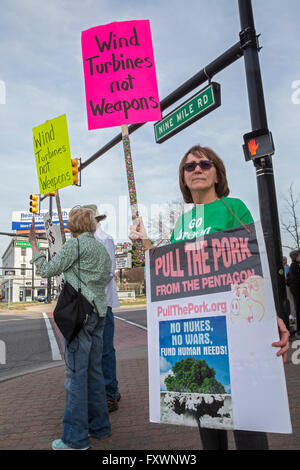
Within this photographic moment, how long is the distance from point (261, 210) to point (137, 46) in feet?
11.1

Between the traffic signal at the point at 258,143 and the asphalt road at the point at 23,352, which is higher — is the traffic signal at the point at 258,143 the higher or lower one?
the higher one

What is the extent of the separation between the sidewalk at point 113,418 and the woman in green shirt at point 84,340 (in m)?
0.21

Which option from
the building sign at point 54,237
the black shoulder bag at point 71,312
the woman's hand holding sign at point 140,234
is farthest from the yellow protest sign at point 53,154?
the woman's hand holding sign at point 140,234

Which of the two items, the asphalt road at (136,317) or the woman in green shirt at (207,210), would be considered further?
the asphalt road at (136,317)

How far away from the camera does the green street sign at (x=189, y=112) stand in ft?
18.6

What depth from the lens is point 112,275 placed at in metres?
3.91

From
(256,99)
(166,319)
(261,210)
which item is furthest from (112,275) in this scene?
(256,99)

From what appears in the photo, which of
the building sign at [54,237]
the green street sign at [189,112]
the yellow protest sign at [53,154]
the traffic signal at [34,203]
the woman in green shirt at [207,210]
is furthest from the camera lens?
the traffic signal at [34,203]

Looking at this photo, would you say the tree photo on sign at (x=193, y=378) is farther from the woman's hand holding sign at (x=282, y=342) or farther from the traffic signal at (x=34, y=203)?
the traffic signal at (x=34, y=203)

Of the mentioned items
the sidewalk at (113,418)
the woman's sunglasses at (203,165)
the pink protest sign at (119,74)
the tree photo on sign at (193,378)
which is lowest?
the sidewalk at (113,418)

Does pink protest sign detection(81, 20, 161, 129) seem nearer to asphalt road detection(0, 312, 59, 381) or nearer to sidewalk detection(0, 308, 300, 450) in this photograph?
sidewalk detection(0, 308, 300, 450)

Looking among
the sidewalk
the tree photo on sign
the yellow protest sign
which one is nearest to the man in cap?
the sidewalk

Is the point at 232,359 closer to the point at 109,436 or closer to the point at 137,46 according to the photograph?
the point at 109,436

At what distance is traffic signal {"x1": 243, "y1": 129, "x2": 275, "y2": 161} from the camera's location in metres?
5.45
